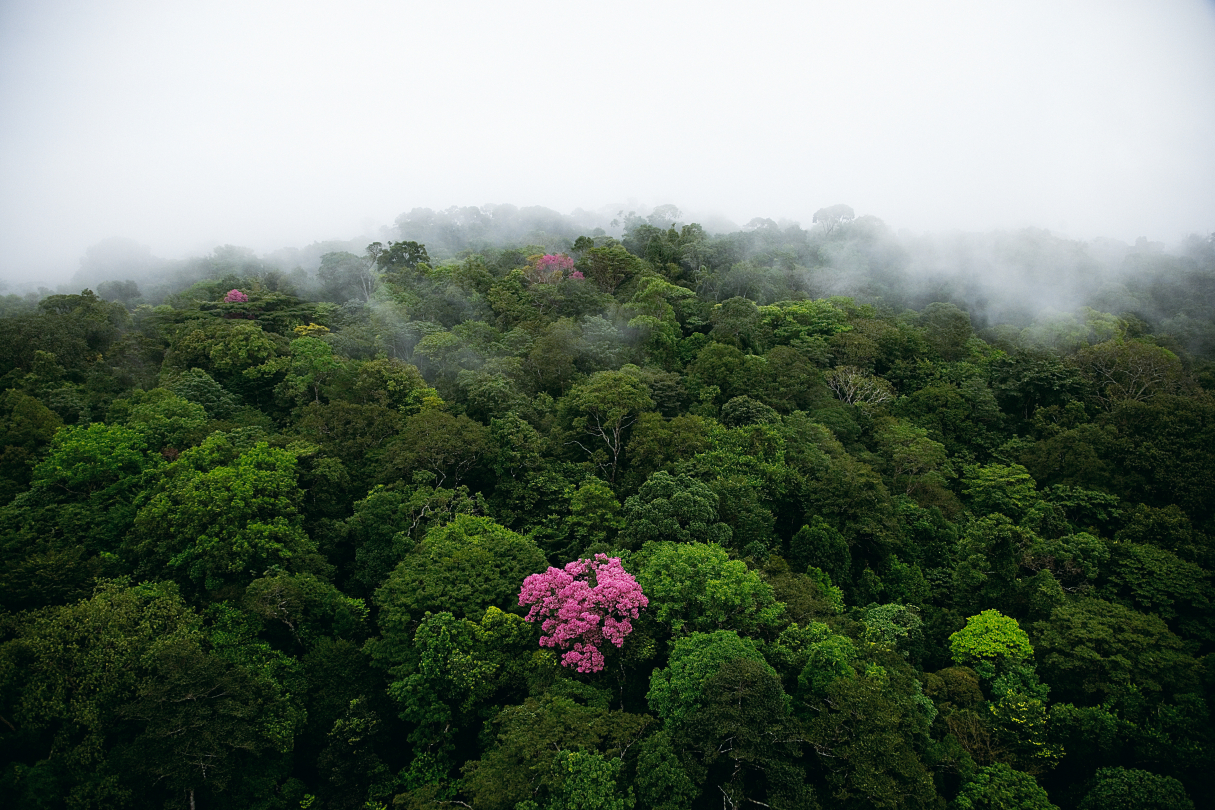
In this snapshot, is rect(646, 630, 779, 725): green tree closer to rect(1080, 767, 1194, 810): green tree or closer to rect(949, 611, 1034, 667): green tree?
rect(949, 611, 1034, 667): green tree

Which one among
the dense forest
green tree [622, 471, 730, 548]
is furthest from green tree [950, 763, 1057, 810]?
green tree [622, 471, 730, 548]

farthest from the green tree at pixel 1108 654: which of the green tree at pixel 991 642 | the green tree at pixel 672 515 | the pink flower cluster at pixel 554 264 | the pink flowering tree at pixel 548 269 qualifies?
the pink flower cluster at pixel 554 264

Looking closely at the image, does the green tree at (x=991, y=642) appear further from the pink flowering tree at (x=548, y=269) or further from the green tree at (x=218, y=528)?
the pink flowering tree at (x=548, y=269)

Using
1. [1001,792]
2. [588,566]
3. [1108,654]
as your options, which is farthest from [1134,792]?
[588,566]

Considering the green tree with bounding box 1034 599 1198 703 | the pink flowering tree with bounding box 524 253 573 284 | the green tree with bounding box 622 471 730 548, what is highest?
the pink flowering tree with bounding box 524 253 573 284

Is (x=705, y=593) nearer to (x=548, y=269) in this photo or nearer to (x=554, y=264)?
(x=548, y=269)

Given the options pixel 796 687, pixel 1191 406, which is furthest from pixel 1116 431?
pixel 796 687
